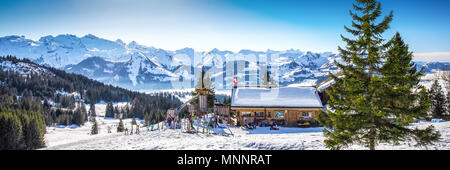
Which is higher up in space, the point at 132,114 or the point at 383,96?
the point at 383,96

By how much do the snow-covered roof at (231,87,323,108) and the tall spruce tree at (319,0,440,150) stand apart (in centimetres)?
2006

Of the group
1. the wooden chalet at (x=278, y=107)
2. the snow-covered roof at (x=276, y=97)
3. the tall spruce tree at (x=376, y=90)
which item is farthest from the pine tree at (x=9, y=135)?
the tall spruce tree at (x=376, y=90)

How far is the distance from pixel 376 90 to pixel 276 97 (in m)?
22.4

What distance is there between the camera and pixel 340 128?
37.1ft

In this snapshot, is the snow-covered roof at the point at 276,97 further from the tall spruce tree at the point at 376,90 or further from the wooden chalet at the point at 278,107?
the tall spruce tree at the point at 376,90

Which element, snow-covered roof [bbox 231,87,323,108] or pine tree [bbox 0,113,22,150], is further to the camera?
pine tree [bbox 0,113,22,150]

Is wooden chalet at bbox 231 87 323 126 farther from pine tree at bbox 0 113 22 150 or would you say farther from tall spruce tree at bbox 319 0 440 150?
pine tree at bbox 0 113 22 150

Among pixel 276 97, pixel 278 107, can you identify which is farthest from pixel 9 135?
pixel 278 107

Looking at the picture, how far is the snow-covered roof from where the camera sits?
31406 mm

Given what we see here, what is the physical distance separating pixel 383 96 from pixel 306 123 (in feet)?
65.9

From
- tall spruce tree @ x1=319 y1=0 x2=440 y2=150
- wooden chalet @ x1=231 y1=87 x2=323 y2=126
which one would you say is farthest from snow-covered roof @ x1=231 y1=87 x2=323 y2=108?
tall spruce tree @ x1=319 y1=0 x2=440 y2=150
